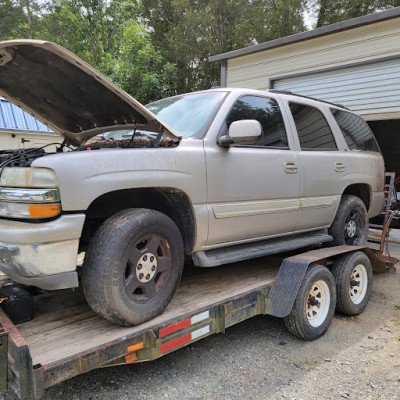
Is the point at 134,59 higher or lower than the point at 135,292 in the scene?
higher

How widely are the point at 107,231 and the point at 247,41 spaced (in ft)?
63.5

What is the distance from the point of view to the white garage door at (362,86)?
7.96 metres

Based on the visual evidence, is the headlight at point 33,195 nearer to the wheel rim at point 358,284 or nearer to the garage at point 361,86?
the wheel rim at point 358,284

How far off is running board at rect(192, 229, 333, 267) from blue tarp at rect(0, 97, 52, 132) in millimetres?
6921

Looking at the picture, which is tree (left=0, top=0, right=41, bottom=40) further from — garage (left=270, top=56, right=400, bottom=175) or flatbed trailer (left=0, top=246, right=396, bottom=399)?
flatbed trailer (left=0, top=246, right=396, bottom=399)

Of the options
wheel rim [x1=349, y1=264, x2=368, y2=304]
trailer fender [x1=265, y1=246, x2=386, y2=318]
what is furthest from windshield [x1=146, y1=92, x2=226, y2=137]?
wheel rim [x1=349, y1=264, x2=368, y2=304]

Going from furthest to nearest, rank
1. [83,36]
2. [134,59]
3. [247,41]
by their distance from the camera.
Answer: [83,36]
[247,41]
[134,59]

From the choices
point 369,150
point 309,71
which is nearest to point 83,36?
point 309,71

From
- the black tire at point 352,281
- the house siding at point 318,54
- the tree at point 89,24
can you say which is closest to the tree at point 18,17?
the tree at point 89,24

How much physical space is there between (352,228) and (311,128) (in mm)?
1554

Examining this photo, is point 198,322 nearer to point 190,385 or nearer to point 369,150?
point 190,385

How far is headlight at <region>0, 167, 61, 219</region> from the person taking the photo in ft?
7.16

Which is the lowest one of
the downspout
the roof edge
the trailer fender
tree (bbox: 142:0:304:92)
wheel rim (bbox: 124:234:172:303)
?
the trailer fender

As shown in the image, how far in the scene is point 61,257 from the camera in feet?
7.34
